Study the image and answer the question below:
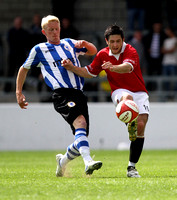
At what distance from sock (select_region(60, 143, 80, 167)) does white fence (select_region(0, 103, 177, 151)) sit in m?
7.39

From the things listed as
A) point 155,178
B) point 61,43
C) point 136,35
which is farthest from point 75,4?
point 155,178

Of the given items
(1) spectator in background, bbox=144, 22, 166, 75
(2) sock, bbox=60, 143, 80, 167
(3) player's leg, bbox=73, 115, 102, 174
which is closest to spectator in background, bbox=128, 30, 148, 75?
(1) spectator in background, bbox=144, 22, 166, 75

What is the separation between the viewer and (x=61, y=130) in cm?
1547

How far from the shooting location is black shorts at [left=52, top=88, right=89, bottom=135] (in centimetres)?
773

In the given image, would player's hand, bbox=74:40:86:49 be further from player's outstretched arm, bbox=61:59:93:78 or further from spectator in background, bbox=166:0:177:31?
spectator in background, bbox=166:0:177:31

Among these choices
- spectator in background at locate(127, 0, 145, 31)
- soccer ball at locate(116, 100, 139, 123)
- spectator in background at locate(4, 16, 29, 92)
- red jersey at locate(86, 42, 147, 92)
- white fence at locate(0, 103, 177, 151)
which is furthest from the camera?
spectator in background at locate(127, 0, 145, 31)

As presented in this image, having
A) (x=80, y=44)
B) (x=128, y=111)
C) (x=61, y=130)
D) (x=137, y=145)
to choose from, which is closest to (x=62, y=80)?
(x=80, y=44)

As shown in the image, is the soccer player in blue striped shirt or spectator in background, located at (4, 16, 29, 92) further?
spectator in background, located at (4, 16, 29, 92)

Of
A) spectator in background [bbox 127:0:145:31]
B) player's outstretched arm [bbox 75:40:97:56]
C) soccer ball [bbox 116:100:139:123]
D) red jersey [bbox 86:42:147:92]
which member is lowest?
soccer ball [bbox 116:100:139:123]

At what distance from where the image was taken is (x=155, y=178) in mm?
7371

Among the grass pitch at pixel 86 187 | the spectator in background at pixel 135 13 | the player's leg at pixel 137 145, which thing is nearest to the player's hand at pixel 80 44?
the player's leg at pixel 137 145

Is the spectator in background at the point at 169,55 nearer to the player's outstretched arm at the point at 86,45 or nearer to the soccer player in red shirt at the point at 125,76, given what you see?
the player's outstretched arm at the point at 86,45

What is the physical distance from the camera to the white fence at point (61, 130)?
15438 millimetres

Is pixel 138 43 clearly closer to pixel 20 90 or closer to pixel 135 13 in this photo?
pixel 135 13
